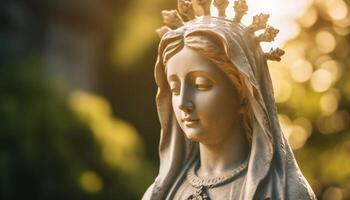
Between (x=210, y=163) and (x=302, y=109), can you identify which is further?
(x=302, y=109)

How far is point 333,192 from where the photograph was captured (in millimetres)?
17469

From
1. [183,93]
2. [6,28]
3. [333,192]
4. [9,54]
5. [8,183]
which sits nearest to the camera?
[183,93]

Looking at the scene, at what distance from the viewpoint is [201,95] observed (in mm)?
9648

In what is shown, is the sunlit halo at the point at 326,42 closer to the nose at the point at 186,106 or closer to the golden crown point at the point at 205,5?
the golden crown point at the point at 205,5

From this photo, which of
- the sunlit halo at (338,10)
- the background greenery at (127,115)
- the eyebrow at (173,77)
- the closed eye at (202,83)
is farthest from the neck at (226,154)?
the sunlit halo at (338,10)

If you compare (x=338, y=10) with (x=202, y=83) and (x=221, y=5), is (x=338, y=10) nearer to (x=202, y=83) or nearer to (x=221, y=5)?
(x=221, y=5)

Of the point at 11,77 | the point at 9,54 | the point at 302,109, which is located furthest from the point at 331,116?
the point at 9,54

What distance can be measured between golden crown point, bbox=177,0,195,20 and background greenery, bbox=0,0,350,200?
25.2 ft

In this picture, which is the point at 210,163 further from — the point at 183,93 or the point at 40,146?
the point at 40,146

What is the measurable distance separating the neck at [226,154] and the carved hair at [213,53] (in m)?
0.15

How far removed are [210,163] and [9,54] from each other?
13119 millimetres

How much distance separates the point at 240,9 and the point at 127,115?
14.9 metres

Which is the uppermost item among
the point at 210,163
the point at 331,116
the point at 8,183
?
the point at 210,163

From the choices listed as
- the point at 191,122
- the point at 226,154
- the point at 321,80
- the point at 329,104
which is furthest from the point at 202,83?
the point at 321,80
